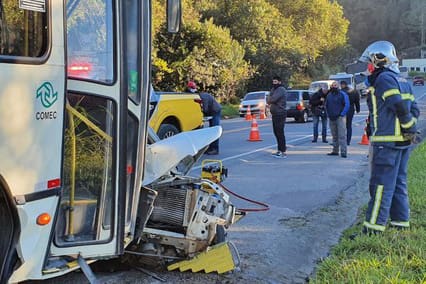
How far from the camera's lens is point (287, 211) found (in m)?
7.14

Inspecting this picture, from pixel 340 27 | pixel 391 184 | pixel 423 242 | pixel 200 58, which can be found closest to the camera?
pixel 423 242

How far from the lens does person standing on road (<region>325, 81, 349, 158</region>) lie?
12.2 meters

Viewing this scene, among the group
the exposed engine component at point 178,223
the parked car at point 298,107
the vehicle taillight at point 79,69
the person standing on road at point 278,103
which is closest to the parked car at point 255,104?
the parked car at point 298,107

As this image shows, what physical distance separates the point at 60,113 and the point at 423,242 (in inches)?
151

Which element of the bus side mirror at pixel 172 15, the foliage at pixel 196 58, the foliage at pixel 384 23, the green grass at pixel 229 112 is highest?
the foliage at pixel 384 23

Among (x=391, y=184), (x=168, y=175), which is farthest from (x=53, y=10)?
(x=391, y=184)

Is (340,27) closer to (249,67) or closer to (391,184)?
(249,67)

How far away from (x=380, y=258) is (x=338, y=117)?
773cm

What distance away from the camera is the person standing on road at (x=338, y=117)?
40.1 ft

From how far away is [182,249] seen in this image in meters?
4.50

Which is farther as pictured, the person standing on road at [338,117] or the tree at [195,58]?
the tree at [195,58]

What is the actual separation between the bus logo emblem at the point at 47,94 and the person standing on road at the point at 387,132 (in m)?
3.65

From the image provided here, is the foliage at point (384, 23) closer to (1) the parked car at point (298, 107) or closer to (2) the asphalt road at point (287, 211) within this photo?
(1) the parked car at point (298, 107)

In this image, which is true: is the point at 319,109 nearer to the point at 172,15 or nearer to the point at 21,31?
the point at 172,15
